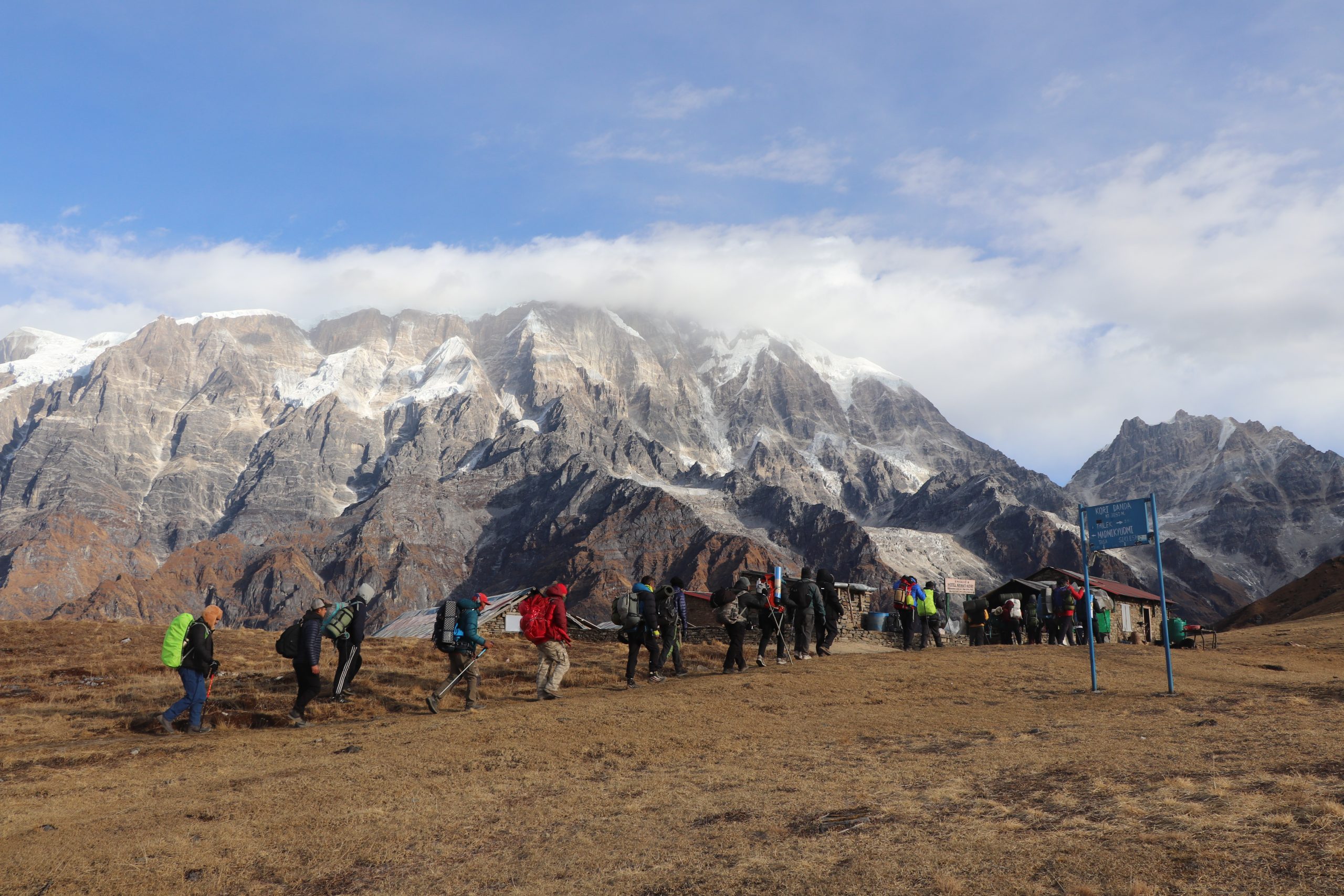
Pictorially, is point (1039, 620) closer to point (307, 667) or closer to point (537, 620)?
point (537, 620)

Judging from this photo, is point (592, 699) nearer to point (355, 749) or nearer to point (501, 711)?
point (501, 711)

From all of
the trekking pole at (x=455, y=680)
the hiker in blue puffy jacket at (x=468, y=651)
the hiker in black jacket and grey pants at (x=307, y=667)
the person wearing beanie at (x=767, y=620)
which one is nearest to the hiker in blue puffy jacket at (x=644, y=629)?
the person wearing beanie at (x=767, y=620)

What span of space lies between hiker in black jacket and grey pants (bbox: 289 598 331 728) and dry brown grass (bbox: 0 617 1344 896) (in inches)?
21.6

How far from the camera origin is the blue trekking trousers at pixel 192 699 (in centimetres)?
1503

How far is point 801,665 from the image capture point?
71.8 ft

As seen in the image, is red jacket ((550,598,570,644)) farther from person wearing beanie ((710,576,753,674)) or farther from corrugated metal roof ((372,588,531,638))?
corrugated metal roof ((372,588,531,638))

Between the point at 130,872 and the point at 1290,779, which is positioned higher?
the point at 1290,779

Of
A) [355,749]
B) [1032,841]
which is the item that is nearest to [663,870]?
[1032,841]

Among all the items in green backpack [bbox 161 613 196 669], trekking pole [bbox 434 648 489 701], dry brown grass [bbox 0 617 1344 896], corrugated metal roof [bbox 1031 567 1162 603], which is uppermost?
corrugated metal roof [bbox 1031 567 1162 603]

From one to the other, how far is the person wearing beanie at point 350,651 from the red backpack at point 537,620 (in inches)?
108

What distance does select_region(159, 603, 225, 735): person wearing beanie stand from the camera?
15016 millimetres

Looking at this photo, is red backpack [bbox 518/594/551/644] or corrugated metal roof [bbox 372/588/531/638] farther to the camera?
corrugated metal roof [bbox 372/588/531/638]

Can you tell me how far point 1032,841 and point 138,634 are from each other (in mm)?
35607

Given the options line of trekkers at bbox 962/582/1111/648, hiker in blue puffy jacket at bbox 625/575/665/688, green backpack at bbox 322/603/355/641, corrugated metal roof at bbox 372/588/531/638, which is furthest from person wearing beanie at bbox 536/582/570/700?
corrugated metal roof at bbox 372/588/531/638
